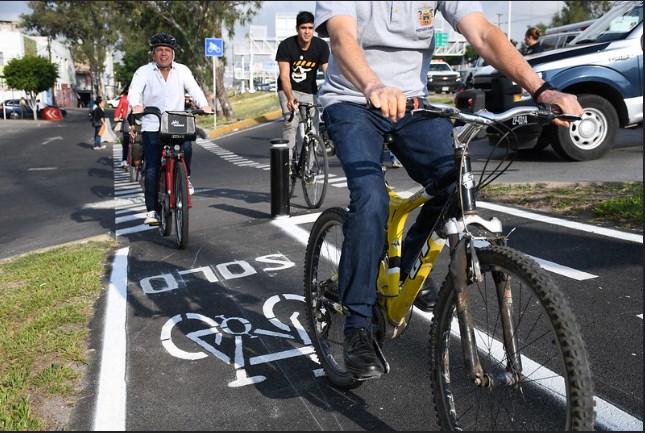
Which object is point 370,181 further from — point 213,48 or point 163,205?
point 213,48

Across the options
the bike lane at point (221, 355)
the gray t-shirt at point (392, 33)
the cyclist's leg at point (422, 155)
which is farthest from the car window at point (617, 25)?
the cyclist's leg at point (422, 155)

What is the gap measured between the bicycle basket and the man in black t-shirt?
2.22 meters

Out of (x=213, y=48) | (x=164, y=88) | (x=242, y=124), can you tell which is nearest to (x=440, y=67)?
(x=242, y=124)

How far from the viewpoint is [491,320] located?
2812 millimetres

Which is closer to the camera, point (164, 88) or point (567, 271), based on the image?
point (567, 271)

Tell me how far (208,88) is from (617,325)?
3990 cm

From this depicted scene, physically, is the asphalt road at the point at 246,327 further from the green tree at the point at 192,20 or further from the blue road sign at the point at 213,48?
the green tree at the point at 192,20

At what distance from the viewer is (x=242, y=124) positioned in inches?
1238

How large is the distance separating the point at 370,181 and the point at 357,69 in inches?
19.0

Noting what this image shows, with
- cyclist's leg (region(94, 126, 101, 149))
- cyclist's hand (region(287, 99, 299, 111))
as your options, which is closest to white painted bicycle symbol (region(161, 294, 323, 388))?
cyclist's hand (region(287, 99, 299, 111))

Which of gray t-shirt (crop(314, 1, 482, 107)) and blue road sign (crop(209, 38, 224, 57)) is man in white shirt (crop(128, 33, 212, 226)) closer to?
gray t-shirt (crop(314, 1, 482, 107))

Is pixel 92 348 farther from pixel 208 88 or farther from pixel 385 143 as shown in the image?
pixel 208 88

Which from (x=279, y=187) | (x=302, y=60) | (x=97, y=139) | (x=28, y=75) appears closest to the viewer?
(x=279, y=187)

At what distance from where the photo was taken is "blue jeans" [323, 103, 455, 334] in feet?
10.3
